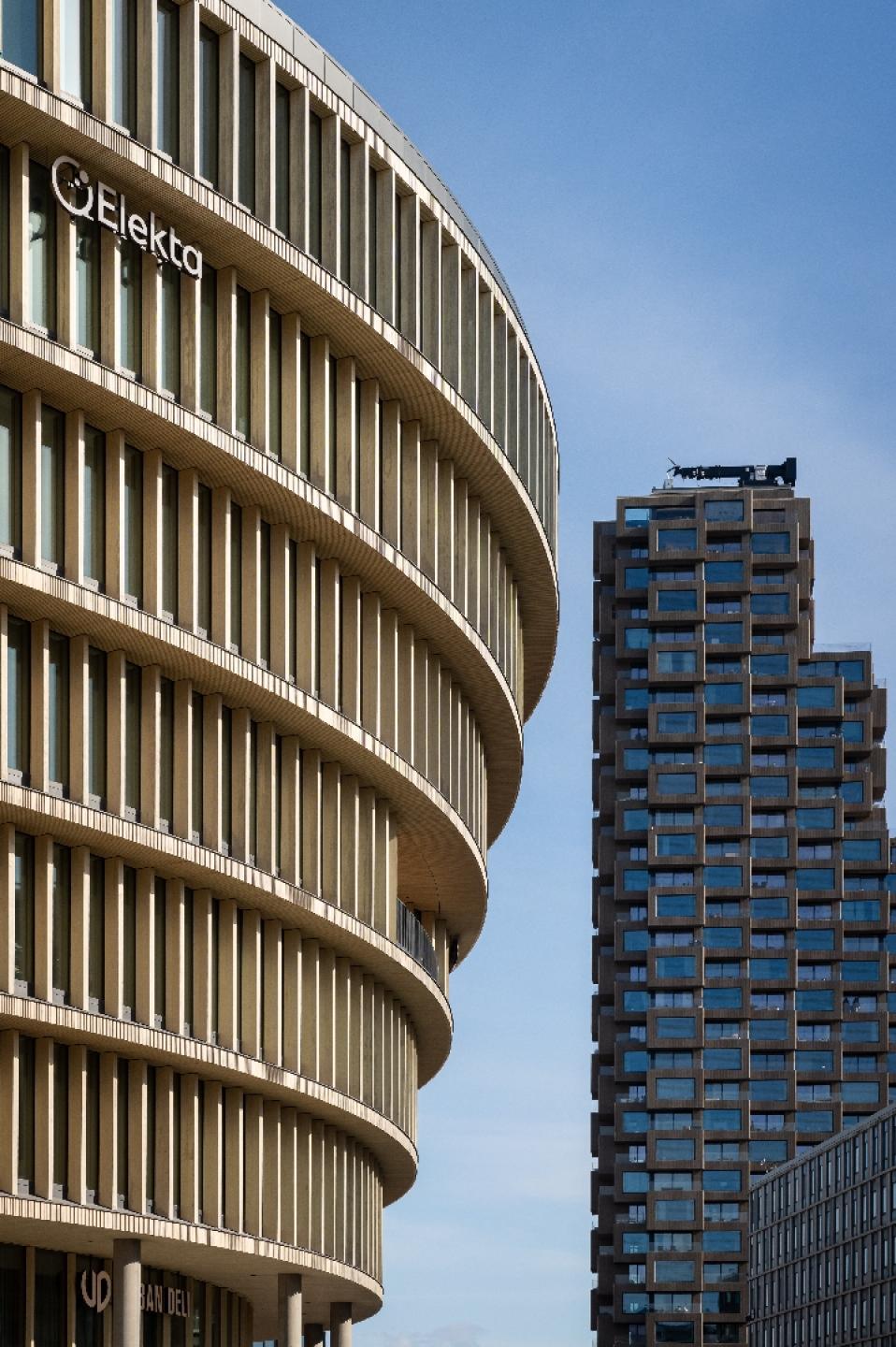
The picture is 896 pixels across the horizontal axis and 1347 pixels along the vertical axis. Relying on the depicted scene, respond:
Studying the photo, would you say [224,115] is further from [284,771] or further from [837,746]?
[837,746]

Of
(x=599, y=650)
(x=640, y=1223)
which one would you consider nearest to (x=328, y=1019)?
(x=640, y=1223)

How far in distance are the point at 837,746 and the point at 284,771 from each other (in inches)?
5611

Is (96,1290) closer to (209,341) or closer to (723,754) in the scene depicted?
(209,341)

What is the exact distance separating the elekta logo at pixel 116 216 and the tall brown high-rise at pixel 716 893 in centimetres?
13921

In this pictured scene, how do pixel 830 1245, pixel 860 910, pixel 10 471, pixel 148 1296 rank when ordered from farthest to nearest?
1. pixel 860 910
2. pixel 830 1245
3. pixel 148 1296
4. pixel 10 471

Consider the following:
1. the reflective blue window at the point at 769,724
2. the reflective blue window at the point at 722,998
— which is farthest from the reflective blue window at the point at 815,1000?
the reflective blue window at the point at 769,724

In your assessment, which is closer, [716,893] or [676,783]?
[716,893]

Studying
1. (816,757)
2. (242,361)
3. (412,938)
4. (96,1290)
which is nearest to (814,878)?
(816,757)

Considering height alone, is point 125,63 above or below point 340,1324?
above

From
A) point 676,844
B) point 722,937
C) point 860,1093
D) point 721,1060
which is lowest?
point 860,1093

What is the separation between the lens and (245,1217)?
167 ft

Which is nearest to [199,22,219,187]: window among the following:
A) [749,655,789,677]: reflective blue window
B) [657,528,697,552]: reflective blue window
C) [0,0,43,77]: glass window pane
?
[0,0,43,77]: glass window pane

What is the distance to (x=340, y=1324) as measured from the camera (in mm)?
64938

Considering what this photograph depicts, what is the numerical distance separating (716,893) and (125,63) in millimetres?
144848
